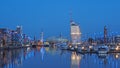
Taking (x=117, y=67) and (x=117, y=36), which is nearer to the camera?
(x=117, y=67)

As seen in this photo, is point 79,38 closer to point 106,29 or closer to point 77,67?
point 106,29

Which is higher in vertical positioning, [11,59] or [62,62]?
[11,59]

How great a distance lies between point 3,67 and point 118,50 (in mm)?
58214

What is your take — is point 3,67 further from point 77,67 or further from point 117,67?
point 117,67

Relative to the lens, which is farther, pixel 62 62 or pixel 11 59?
pixel 11 59

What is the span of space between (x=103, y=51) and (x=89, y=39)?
114532mm

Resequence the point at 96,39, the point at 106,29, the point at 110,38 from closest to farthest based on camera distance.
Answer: the point at 106,29 → the point at 110,38 → the point at 96,39

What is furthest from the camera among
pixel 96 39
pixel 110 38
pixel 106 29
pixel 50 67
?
pixel 96 39

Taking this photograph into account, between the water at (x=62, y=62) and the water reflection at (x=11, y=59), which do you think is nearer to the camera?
the water at (x=62, y=62)

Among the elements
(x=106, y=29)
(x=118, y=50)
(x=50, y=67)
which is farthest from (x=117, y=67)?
(x=106, y=29)

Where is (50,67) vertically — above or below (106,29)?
below

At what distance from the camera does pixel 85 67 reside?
1770 inches

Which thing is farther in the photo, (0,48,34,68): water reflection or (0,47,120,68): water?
(0,48,34,68): water reflection

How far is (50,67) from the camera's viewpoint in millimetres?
46281
